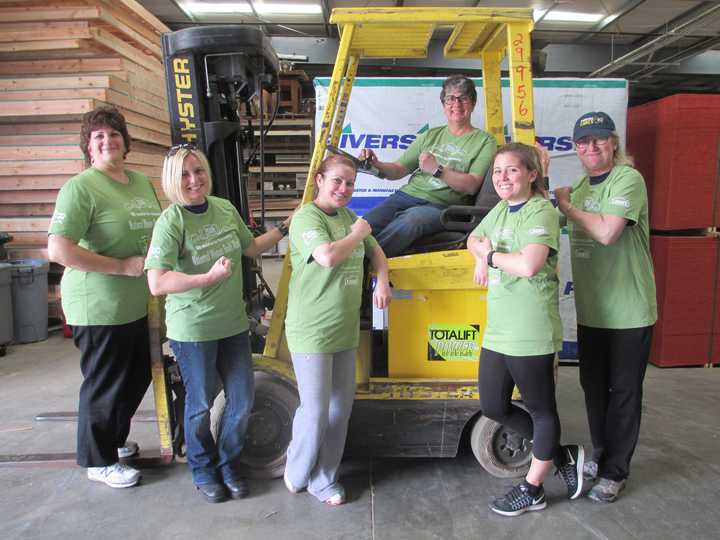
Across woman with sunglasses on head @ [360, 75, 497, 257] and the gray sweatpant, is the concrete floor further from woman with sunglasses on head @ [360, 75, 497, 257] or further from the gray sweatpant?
woman with sunglasses on head @ [360, 75, 497, 257]

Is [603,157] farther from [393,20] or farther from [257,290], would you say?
[257,290]

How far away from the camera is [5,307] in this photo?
594cm

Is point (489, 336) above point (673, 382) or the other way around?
above

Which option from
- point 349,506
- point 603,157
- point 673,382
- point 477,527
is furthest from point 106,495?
point 673,382

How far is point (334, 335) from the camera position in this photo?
257 centimetres

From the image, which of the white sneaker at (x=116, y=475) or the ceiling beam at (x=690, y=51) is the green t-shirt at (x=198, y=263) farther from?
the ceiling beam at (x=690, y=51)

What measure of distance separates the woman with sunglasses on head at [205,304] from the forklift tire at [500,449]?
4.36 feet

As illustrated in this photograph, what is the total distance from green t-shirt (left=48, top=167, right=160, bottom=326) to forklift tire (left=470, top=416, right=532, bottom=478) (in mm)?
2061

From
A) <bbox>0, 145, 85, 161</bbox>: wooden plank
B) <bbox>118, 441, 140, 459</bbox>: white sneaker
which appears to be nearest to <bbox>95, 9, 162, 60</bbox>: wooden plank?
<bbox>0, 145, 85, 161</bbox>: wooden plank

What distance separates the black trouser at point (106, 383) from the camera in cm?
286

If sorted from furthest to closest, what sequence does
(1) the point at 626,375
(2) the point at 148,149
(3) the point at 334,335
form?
(2) the point at 148,149 < (1) the point at 626,375 < (3) the point at 334,335

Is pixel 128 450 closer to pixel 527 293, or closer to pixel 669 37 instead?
pixel 527 293

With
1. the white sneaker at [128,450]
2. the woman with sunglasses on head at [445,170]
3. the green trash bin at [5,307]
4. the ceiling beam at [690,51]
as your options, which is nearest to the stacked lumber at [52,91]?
the green trash bin at [5,307]

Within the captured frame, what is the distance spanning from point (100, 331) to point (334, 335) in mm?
1289
